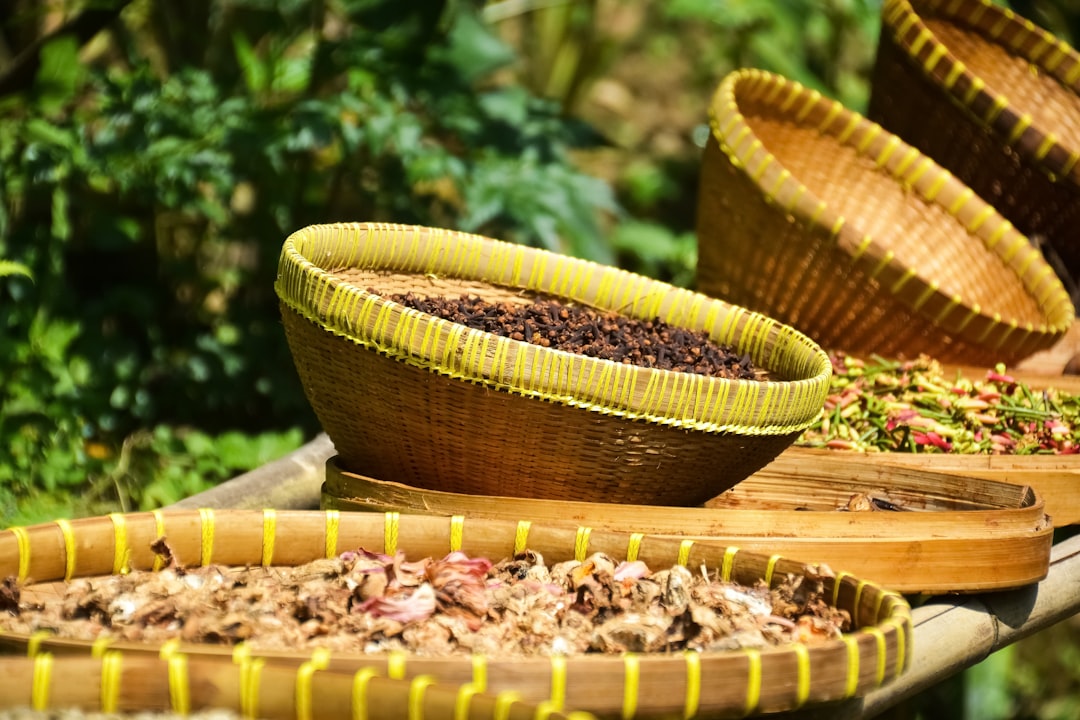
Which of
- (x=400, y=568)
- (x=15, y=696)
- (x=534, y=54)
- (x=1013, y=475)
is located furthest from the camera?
(x=534, y=54)

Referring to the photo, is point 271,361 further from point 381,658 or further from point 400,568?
point 381,658

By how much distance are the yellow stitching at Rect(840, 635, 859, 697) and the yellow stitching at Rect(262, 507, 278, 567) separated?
65cm

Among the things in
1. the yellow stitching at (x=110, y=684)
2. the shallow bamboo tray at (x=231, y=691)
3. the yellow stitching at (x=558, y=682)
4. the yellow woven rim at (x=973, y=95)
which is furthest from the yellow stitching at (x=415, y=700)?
the yellow woven rim at (x=973, y=95)

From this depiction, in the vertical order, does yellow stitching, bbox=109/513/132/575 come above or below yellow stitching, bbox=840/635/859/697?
below

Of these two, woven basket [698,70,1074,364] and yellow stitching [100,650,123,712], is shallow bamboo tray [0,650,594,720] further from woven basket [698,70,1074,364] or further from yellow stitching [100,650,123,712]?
woven basket [698,70,1074,364]

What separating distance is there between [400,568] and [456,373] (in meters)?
0.25

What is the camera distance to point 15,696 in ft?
3.05

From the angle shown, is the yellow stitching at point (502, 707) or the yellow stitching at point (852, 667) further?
the yellow stitching at point (852, 667)

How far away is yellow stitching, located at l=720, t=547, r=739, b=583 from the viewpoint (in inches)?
52.0

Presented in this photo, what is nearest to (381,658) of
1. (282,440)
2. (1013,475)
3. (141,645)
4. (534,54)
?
(141,645)

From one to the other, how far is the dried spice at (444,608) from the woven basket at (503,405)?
0.57ft

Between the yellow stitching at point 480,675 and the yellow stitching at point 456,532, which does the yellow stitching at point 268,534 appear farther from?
the yellow stitching at point 480,675

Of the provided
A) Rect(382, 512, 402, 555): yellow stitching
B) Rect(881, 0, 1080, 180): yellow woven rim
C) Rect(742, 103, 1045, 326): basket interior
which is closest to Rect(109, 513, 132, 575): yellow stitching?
Rect(382, 512, 402, 555): yellow stitching

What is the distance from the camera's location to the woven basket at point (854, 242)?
216 cm
